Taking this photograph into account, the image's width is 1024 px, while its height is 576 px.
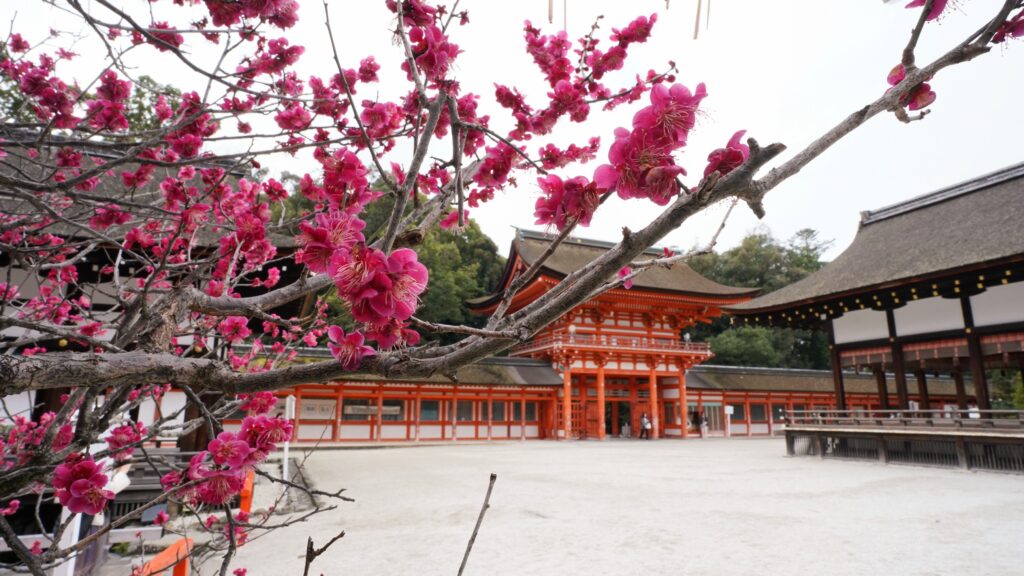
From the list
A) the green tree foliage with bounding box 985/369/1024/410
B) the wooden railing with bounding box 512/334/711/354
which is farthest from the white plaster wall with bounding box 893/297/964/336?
the green tree foliage with bounding box 985/369/1024/410

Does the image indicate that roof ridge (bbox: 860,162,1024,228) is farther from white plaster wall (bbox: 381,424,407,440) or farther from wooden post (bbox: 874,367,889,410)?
white plaster wall (bbox: 381,424,407,440)

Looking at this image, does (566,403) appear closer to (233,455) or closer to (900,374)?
(900,374)

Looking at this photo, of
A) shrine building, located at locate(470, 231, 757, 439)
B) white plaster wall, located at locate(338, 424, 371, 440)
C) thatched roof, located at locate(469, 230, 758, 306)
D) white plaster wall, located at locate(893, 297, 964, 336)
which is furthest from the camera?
thatched roof, located at locate(469, 230, 758, 306)

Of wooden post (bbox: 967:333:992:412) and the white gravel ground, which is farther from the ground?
wooden post (bbox: 967:333:992:412)

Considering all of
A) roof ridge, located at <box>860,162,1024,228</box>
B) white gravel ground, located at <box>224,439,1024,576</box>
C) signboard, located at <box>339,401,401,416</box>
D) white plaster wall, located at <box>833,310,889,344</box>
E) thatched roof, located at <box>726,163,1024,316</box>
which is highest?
roof ridge, located at <box>860,162,1024,228</box>

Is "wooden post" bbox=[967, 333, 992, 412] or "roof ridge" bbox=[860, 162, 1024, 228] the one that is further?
"roof ridge" bbox=[860, 162, 1024, 228]

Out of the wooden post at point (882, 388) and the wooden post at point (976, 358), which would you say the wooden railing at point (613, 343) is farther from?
the wooden post at point (976, 358)

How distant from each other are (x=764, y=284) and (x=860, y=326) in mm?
23546

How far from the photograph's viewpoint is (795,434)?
11.5 metres

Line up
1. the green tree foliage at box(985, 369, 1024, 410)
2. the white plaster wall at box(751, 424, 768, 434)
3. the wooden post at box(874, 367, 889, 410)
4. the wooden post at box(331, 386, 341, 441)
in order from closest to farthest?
the wooden post at box(874, 367, 889, 410) < the wooden post at box(331, 386, 341, 441) < the white plaster wall at box(751, 424, 768, 434) < the green tree foliage at box(985, 369, 1024, 410)

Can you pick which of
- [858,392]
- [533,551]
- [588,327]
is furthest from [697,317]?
[533,551]

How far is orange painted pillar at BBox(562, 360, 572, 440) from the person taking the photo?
17094mm

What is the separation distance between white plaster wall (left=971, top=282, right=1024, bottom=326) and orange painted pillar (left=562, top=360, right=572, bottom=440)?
413 inches

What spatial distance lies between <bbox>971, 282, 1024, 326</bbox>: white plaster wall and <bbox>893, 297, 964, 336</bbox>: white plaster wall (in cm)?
27
